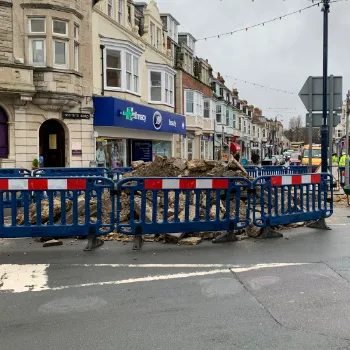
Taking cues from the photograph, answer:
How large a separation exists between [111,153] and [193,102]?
527 inches

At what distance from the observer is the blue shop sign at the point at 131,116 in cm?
1973

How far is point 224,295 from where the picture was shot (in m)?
4.44

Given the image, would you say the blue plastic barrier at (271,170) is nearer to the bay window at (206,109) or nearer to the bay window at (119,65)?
the bay window at (119,65)

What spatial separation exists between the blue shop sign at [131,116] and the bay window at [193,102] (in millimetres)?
4670

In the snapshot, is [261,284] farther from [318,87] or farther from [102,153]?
[102,153]

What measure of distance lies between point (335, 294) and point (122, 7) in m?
21.7

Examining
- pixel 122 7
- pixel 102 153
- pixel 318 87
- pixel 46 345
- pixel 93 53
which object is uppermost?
pixel 122 7

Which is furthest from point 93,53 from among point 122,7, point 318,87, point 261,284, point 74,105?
point 261,284

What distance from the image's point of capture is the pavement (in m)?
3.44

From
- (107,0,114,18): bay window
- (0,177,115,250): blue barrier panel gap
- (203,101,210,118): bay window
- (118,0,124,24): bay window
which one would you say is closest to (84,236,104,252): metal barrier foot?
(0,177,115,250): blue barrier panel gap

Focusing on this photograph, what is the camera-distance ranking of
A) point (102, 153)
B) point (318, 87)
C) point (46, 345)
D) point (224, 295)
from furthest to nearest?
point (102, 153) → point (318, 87) → point (224, 295) → point (46, 345)

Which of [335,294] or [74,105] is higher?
[74,105]

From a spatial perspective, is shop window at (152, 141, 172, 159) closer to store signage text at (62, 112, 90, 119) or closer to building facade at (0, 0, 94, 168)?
store signage text at (62, 112, 90, 119)

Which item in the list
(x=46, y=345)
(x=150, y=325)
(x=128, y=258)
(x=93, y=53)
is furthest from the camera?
(x=93, y=53)
